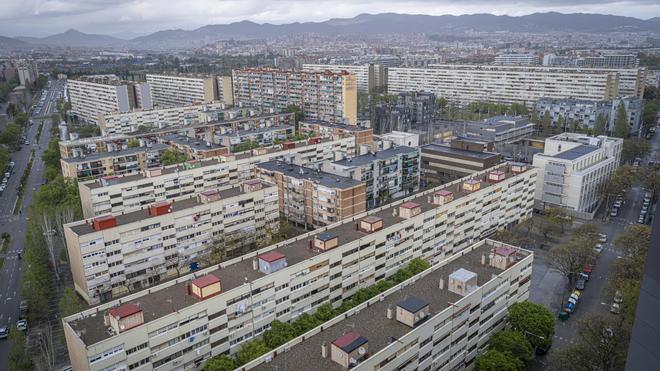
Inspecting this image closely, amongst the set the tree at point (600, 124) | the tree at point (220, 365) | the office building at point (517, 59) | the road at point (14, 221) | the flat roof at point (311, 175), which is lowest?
the road at point (14, 221)

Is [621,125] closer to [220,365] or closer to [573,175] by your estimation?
[573,175]

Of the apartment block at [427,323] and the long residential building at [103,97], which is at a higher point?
the long residential building at [103,97]

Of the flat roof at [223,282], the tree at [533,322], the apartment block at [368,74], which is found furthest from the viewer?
the apartment block at [368,74]

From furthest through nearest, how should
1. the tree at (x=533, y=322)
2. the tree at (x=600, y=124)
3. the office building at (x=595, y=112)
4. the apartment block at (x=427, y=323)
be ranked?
the office building at (x=595, y=112)
the tree at (x=600, y=124)
the tree at (x=533, y=322)
the apartment block at (x=427, y=323)

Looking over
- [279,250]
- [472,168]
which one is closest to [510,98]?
[472,168]

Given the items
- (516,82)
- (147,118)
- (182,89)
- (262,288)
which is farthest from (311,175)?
(516,82)

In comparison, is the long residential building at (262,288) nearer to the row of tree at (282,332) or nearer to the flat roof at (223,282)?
the flat roof at (223,282)

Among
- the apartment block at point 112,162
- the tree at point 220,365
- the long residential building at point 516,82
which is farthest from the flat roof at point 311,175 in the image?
the long residential building at point 516,82

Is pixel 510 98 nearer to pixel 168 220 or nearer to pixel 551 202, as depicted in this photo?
pixel 551 202
